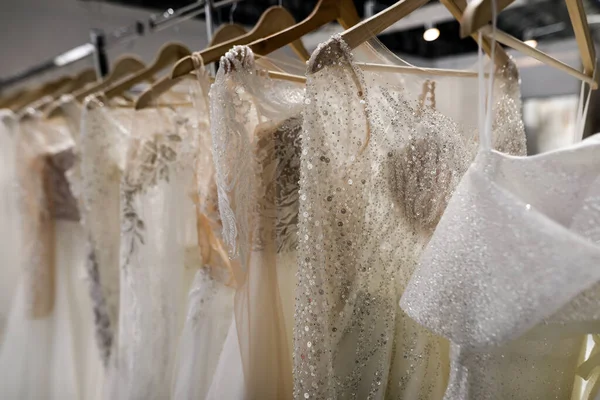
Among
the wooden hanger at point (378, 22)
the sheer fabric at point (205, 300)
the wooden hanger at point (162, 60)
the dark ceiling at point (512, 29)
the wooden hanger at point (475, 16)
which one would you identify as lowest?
the sheer fabric at point (205, 300)

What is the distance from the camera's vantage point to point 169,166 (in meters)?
1.02

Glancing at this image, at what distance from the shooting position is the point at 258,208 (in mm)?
771

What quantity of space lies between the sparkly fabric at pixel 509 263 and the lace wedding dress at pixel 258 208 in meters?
0.30

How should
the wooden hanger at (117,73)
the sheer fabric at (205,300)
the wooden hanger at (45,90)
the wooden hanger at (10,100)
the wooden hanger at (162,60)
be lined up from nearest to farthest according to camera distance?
the sheer fabric at (205,300) → the wooden hanger at (162,60) → the wooden hanger at (117,73) → the wooden hanger at (45,90) → the wooden hanger at (10,100)

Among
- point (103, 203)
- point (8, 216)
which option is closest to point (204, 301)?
point (103, 203)

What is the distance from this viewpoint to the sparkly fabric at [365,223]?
24.6 inches

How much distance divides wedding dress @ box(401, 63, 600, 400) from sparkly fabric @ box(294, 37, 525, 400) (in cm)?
14

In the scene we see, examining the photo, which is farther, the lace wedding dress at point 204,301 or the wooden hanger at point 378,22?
the lace wedding dress at point 204,301

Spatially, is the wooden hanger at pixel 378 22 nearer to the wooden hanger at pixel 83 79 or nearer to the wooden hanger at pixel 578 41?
the wooden hanger at pixel 578 41

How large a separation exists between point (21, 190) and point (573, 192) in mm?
1368

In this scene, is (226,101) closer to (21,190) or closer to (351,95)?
(351,95)

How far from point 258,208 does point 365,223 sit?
0.19m

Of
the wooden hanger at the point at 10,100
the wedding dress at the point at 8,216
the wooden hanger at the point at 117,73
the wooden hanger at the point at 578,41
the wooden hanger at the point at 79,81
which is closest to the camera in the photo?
the wooden hanger at the point at 578,41

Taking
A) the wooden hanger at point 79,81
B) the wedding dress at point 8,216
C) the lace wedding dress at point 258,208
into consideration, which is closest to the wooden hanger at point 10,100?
the wooden hanger at point 79,81
